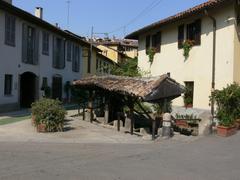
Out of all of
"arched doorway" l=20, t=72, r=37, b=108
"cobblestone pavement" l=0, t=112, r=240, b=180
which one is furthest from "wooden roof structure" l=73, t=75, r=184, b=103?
"arched doorway" l=20, t=72, r=37, b=108

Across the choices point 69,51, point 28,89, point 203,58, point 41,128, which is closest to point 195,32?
point 203,58

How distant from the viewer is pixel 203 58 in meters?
21.1

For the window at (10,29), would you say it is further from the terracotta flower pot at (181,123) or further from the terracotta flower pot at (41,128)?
the terracotta flower pot at (181,123)

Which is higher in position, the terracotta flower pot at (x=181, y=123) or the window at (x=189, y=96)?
the window at (x=189, y=96)

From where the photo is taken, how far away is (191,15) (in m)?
21.5

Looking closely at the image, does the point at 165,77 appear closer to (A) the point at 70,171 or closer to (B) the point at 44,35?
(A) the point at 70,171

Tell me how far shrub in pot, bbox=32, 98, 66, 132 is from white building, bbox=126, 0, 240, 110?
7028 mm

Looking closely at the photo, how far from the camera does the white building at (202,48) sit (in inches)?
750

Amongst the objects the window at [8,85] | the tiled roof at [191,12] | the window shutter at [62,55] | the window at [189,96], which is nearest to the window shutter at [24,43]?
the window at [8,85]

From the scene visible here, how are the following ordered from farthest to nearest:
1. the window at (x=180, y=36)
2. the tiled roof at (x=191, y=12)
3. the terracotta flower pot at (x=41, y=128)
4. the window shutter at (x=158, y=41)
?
the window shutter at (x=158, y=41) < the window at (x=180, y=36) < the tiled roof at (x=191, y=12) < the terracotta flower pot at (x=41, y=128)

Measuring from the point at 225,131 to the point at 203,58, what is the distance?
561cm

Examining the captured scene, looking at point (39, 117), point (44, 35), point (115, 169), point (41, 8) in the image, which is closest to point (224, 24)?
point (39, 117)

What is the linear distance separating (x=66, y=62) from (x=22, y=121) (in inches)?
639

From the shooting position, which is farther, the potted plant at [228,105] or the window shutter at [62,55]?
the window shutter at [62,55]
